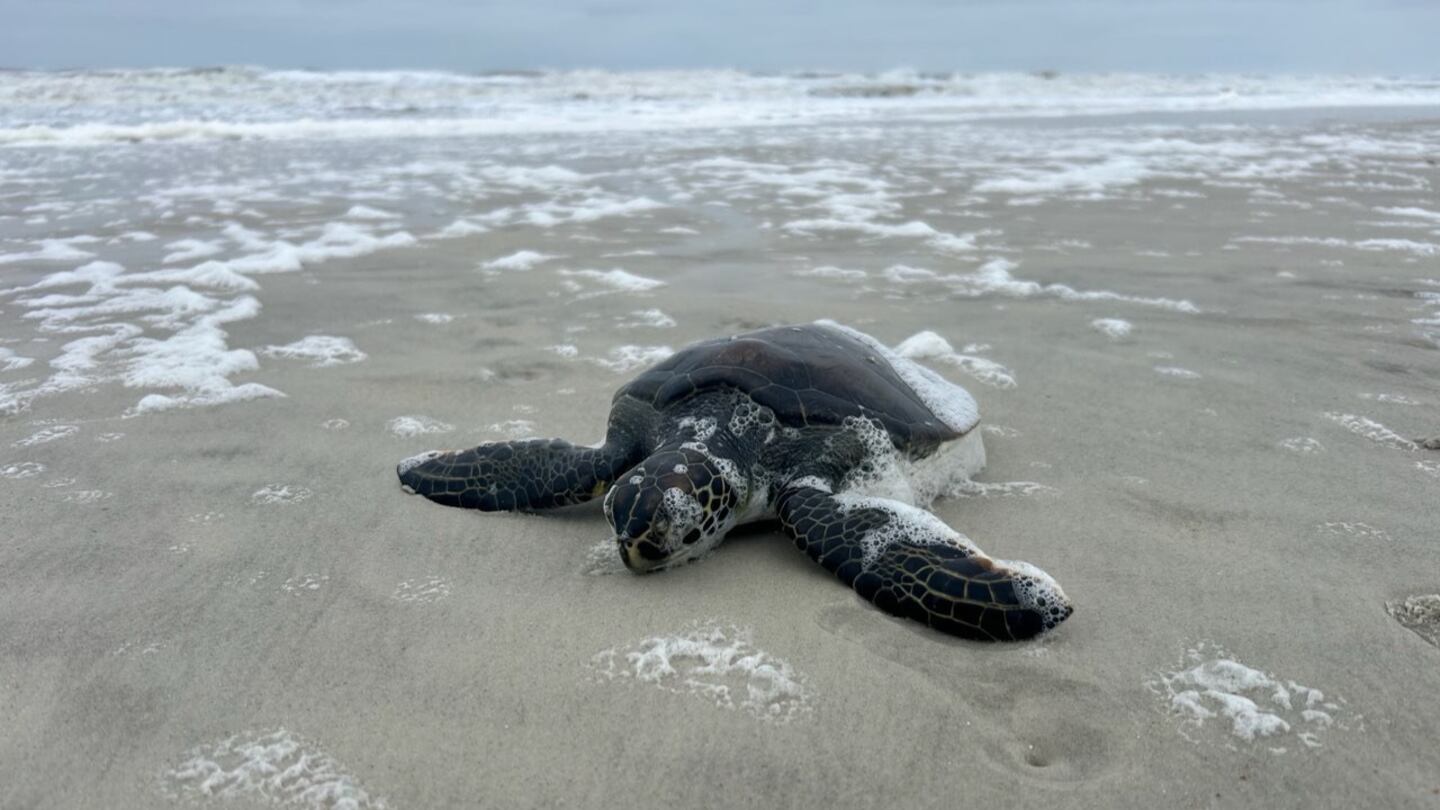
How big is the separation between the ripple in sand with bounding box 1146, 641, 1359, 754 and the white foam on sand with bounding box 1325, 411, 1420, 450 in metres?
1.99

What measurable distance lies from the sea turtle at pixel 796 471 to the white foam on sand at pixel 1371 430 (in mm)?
1645

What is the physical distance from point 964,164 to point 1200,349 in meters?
9.20

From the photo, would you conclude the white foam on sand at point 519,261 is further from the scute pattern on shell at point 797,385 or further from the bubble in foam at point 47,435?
the scute pattern on shell at point 797,385

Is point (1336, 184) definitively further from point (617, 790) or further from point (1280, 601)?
point (617, 790)

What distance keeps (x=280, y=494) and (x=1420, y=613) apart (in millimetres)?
3657

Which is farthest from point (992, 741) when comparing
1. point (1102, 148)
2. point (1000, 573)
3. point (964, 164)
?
point (1102, 148)

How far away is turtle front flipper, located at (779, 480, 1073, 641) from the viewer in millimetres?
2408

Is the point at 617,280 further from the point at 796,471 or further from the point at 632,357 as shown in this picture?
the point at 796,471

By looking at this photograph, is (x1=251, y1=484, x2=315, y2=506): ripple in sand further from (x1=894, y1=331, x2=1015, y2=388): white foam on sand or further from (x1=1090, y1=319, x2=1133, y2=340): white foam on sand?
(x1=1090, y1=319, x2=1133, y2=340): white foam on sand

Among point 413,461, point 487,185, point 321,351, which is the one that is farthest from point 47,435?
point 487,185

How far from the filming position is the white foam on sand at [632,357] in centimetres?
488

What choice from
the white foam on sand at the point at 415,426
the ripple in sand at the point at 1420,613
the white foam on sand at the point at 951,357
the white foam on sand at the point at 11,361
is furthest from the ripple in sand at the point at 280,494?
the ripple in sand at the point at 1420,613

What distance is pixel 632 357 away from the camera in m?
5.03

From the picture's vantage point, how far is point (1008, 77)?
45.6 metres
